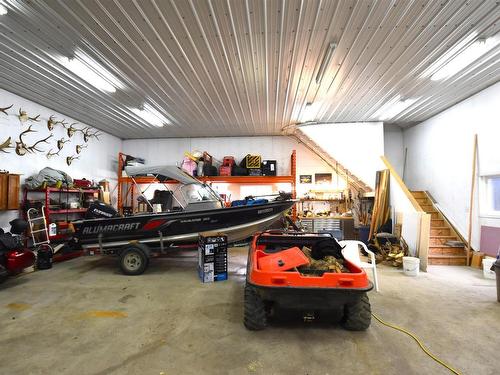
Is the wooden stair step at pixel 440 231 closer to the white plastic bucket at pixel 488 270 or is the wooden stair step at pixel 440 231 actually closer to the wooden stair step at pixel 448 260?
the wooden stair step at pixel 448 260

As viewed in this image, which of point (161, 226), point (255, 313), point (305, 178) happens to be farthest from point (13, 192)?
point (305, 178)

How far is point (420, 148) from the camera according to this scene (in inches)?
292

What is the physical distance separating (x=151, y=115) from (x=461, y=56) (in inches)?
263

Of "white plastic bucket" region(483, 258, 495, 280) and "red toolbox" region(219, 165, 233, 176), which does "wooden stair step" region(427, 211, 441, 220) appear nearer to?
"white plastic bucket" region(483, 258, 495, 280)

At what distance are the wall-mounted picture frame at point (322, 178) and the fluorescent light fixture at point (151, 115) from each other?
16.6ft

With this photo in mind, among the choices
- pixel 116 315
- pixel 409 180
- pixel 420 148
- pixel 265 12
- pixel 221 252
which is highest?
pixel 265 12

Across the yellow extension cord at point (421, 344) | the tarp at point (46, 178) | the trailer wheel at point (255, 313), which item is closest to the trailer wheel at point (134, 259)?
the trailer wheel at point (255, 313)

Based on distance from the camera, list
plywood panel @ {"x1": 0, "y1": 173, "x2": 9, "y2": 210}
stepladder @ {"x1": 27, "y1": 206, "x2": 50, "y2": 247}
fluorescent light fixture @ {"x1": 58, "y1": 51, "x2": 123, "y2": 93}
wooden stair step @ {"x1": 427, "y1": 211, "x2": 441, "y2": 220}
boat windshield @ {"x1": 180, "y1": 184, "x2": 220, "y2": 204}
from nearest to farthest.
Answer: fluorescent light fixture @ {"x1": 58, "y1": 51, "x2": 123, "y2": 93} < plywood panel @ {"x1": 0, "y1": 173, "x2": 9, "y2": 210} < boat windshield @ {"x1": 180, "y1": 184, "x2": 220, "y2": 204} < stepladder @ {"x1": 27, "y1": 206, "x2": 50, "y2": 247} < wooden stair step @ {"x1": 427, "y1": 211, "x2": 441, "y2": 220}

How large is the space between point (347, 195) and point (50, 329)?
7.42m

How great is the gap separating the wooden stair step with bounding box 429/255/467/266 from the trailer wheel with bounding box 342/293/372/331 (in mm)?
3931

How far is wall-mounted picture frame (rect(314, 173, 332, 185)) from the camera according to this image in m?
8.27

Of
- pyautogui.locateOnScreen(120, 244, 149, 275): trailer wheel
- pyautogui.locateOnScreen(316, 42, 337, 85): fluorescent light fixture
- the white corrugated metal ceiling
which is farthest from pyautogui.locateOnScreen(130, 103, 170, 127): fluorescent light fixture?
pyautogui.locateOnScreen(316, 42, 337, 85): fluorescent light fixture

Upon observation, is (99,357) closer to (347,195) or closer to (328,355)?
(328,355)

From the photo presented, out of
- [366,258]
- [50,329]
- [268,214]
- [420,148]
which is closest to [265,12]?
[268,214]
